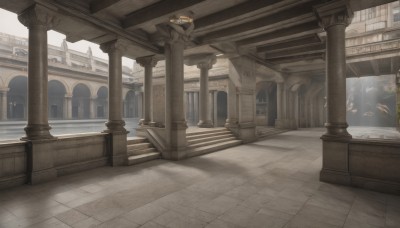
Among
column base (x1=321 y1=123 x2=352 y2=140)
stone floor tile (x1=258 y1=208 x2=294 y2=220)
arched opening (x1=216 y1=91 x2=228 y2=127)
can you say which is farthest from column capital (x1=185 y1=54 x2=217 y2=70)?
stone floor tile (x1=258 y1=208 x2=294 y2=220)

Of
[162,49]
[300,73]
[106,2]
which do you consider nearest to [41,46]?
[106,2]

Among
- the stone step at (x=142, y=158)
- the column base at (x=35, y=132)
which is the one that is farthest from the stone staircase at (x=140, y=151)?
the column base at (x=35, y=132)

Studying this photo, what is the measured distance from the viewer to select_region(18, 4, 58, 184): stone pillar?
5.47 m

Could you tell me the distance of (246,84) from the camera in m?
12.4

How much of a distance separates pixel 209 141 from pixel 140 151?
3452mm

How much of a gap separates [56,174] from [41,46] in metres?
3.44

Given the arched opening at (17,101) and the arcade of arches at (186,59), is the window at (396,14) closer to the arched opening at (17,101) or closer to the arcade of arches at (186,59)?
the arcade of arches at (186,59)

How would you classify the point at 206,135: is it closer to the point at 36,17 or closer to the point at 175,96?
the point at 175,96

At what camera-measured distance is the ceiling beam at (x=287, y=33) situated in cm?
817

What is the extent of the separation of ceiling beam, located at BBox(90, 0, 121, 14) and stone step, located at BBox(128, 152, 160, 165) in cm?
480

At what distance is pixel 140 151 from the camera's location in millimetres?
8297

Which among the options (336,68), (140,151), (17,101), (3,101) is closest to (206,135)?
(140,151)

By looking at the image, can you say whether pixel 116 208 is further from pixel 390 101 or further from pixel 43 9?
pixel 390 101

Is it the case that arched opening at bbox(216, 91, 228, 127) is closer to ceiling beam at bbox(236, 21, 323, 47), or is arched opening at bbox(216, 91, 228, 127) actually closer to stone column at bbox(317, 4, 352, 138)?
ceiling beam at bbox(236, 21, 323, 47)
